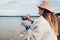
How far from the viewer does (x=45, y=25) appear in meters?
5.34

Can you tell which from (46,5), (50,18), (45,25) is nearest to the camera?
(45,25)

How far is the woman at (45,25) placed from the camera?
5.32 metres

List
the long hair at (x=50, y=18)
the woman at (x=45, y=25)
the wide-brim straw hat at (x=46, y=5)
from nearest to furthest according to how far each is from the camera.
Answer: the woman at (x=45, y=25)
the long hair at (x=50, y=18)
the wide-brim straw hat at (x=46, y=5)

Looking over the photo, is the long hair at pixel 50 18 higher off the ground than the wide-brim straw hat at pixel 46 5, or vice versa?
the wide-brim straw hat at pixel 46 5

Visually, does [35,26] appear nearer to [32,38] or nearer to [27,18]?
[32,38]

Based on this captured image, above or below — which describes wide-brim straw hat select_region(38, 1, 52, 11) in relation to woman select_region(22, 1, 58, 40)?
above

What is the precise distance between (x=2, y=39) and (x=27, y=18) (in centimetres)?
1567

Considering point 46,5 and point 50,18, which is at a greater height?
point 46,5

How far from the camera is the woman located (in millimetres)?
5316

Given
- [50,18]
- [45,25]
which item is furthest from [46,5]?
[45,25]

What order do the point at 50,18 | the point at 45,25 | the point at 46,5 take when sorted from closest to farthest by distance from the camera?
the point at 45,25 < the point at 50,18 < the point at 46,5

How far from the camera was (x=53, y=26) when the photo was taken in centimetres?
548

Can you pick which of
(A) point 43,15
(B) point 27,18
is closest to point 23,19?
(B) point 27,18

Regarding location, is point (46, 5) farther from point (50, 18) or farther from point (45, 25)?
point (45, 25)
